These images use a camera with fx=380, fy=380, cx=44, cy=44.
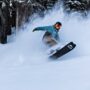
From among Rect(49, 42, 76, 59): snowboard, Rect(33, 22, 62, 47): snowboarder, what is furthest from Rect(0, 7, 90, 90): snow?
Rect(33, 22, 62, 47): snowboarder

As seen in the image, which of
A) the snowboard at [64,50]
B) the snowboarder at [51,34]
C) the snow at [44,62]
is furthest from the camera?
the snowboarder at [51,34]

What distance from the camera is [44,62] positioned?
48.5 feet

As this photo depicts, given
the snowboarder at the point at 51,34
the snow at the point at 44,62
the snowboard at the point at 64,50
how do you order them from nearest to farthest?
the snow at the point at 44,62 → the snowboard at the point at 64,50 → the snowboarder at the point at 51,34

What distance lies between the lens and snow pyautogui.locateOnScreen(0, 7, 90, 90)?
11.5 metres

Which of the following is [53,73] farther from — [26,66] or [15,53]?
[15,53]

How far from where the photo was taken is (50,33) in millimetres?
15156

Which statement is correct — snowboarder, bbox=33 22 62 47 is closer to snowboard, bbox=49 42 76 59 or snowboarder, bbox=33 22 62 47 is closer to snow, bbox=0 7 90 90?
snowboard, bbox=49 42 76 59

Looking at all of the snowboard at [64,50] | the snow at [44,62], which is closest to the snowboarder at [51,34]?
the snowboard at [64,50]

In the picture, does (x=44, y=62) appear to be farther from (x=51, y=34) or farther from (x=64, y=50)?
(x=51, y=34)

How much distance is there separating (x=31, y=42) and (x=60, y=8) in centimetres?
372

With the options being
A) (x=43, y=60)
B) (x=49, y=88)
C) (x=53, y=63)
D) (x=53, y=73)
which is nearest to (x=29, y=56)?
(x=43, y=60)

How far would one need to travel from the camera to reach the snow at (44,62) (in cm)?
1153

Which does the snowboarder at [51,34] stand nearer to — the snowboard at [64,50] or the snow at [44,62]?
the snowboard at [64,50]

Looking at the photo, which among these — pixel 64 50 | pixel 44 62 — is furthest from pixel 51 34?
pixel 44 62
